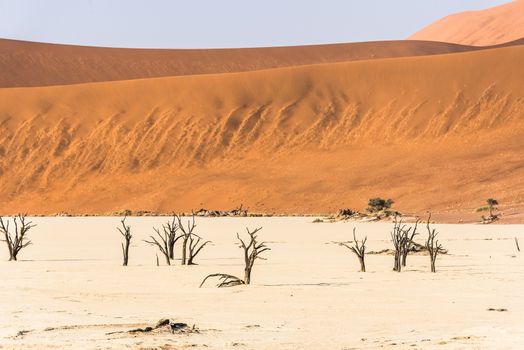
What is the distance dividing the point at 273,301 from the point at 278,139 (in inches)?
1967

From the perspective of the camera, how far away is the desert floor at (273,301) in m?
8.16

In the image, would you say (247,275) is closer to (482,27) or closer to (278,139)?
(278,139)

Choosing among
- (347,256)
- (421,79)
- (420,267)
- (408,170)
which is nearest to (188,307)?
(420,267)

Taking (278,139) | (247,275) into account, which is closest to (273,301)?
(247,275)

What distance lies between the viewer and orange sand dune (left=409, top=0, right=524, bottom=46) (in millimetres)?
156000

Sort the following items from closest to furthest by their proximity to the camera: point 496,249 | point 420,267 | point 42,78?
point 420,267 < point 496,249 < point 42,78

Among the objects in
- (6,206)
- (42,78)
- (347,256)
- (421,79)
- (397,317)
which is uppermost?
(42,78)

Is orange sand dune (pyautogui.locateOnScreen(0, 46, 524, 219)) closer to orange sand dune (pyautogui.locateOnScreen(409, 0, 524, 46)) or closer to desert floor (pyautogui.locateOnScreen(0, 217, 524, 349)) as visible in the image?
desert floor (pyautogui.locateOnScreen(0, 217, 524, 349))

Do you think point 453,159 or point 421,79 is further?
point 421,79

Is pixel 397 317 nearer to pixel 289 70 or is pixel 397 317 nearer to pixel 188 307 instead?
pixel 188 307

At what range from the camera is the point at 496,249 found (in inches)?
805

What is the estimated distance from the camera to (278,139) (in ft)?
200

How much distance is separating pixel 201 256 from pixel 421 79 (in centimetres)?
4867

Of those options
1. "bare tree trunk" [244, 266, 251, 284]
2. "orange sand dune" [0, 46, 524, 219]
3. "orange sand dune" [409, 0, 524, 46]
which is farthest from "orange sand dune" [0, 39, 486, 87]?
"bare tree trunk" [244, 266, 251, 284]
